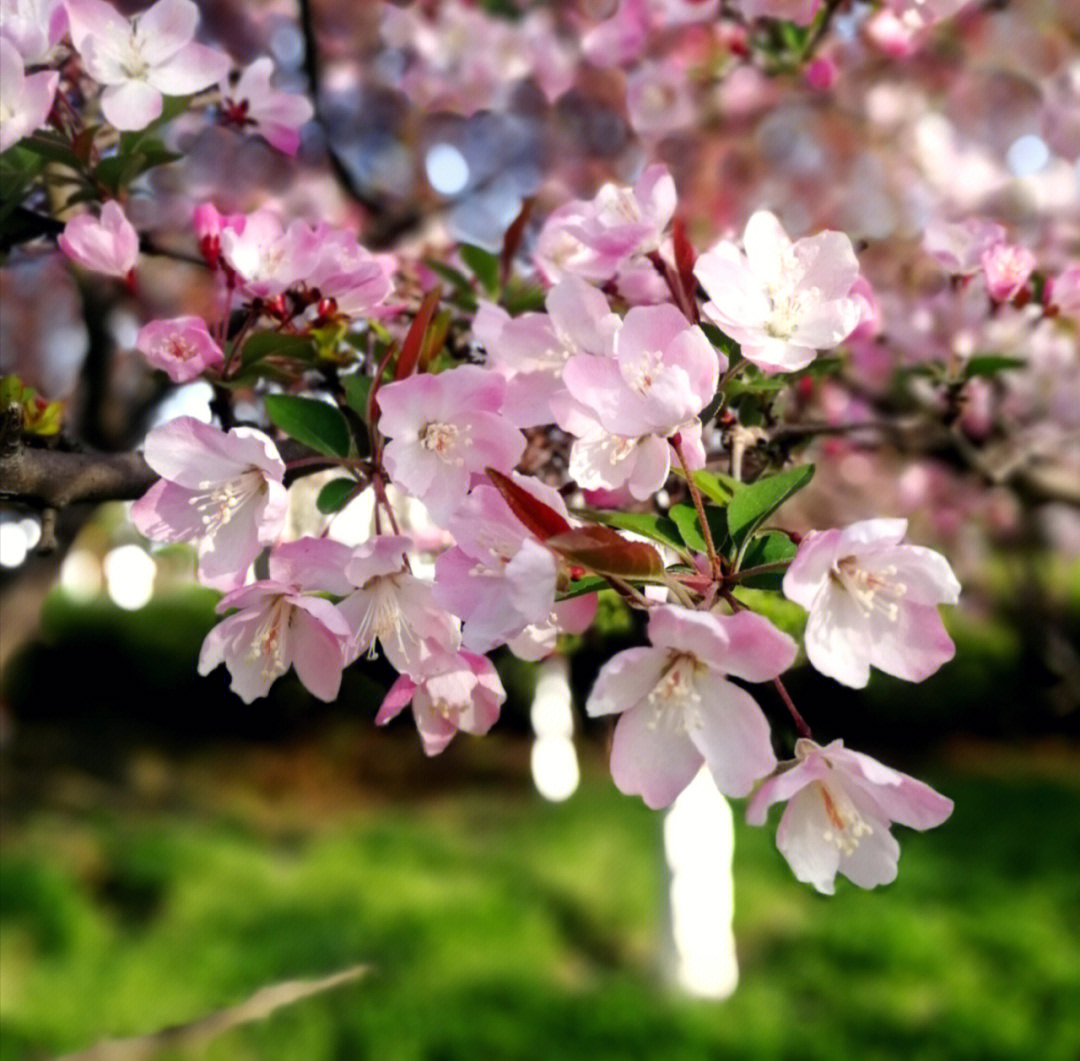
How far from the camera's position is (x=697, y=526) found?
0.68 m

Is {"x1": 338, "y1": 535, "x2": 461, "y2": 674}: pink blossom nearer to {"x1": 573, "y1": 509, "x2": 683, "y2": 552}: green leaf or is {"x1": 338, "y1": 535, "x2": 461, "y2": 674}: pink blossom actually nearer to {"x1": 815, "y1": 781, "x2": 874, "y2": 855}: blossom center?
{"x1": 573, "y1": 509, "x2": 683, "y2": 552}: green leaf

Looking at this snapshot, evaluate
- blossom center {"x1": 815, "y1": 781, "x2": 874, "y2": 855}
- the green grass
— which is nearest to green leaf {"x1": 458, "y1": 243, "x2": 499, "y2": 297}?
blossom center {"x1": 815, "y1": 781, "x2": 874, "y2": 855}

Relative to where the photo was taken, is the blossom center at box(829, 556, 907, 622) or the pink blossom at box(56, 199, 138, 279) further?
the pink blossom at box(56, 199, 138, 279)

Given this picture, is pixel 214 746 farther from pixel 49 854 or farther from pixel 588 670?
pixel 588 670

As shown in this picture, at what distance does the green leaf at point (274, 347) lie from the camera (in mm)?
880

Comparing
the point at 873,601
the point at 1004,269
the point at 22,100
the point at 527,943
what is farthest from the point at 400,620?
the point at 527,943

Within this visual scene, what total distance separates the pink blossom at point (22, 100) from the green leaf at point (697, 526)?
0.62 metres

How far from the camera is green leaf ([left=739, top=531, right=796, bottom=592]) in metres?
0.65

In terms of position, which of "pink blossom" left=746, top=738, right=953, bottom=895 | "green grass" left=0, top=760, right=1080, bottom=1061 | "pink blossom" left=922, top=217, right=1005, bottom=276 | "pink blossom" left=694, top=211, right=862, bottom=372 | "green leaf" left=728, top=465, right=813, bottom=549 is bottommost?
"green grass" left=0, top=760, right=1080, bottom=1061

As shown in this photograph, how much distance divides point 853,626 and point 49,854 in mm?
4690

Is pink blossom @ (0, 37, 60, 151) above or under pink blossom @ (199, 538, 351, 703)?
above

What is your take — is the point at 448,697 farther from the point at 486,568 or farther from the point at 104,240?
the point at 104,240

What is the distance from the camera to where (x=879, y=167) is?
9.61ft

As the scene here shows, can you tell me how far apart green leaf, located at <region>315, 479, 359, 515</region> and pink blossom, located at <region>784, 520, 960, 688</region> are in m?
0.32
